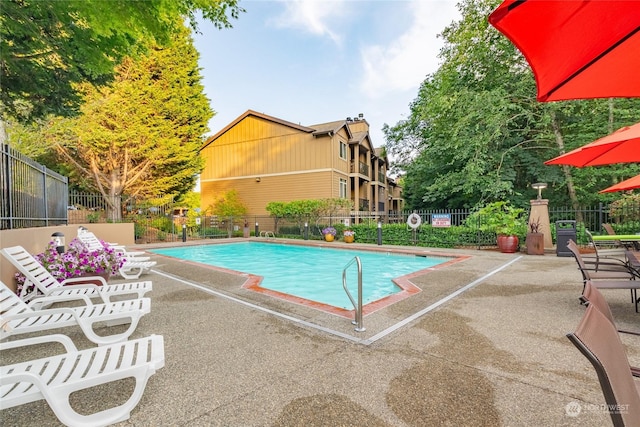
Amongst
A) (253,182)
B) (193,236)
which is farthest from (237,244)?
(253,182)

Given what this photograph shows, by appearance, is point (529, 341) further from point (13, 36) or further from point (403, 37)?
point (403, 37)

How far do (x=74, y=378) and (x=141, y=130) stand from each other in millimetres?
17860

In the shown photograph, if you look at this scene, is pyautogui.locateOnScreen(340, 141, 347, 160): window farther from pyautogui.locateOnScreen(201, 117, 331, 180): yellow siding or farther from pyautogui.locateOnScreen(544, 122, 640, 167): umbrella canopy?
pyautogui.locateOnScreen(544, 122, 640, 167): umbrella canopy

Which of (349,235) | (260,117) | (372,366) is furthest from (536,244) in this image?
(260,117)

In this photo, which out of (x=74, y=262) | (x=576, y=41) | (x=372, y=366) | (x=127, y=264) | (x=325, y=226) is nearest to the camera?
(x=576, y=41)

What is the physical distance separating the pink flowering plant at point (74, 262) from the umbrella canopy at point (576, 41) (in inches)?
267

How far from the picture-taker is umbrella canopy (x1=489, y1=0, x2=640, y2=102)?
6.42ft

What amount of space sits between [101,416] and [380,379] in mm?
2069

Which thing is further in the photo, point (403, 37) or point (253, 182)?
point (253, 182)

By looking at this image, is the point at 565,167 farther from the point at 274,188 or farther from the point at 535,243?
the point at 274,188

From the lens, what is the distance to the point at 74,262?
202 inches

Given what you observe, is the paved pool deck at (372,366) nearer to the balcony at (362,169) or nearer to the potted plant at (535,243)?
the potted plant at (535,243)

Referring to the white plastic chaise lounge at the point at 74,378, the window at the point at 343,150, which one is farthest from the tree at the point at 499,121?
the white plastic chaise lounge at the point at 74,378

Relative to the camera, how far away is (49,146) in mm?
15148
